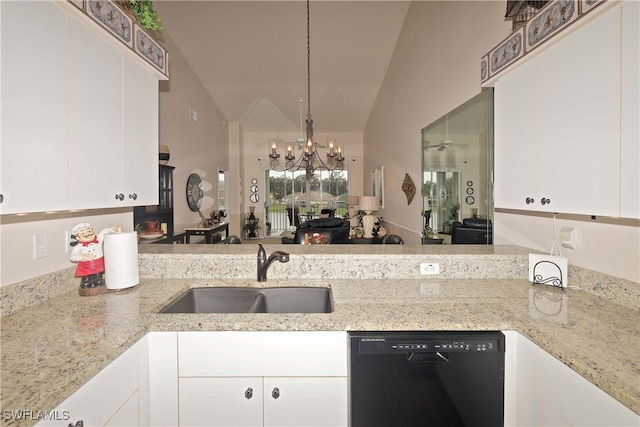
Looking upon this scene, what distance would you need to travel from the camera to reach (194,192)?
610cm

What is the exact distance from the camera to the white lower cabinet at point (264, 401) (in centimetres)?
115

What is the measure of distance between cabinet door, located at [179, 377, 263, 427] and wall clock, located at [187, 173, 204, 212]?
512 cm

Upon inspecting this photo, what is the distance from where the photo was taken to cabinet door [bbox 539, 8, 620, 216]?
1.05 metres

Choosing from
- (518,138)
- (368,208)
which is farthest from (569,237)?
(368,208)

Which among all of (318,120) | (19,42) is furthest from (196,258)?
(318,120)

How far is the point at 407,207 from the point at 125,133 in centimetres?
402

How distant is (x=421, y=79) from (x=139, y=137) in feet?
12.9

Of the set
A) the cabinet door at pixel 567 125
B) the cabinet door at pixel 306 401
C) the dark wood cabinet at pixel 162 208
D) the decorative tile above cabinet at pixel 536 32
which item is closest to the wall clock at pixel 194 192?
the dark wood cabinet at pixel 162 208

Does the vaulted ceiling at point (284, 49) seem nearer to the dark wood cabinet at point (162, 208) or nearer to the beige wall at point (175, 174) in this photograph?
the beige wall at point (175, 174)

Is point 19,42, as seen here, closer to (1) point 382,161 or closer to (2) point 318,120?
(1) point 382,161

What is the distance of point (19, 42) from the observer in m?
0.99

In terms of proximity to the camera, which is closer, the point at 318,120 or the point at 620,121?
the point at 620,121

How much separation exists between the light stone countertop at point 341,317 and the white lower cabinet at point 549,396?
0.13 ft

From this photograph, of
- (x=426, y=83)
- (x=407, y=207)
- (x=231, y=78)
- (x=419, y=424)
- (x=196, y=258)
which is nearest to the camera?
(x=419, y=424)
